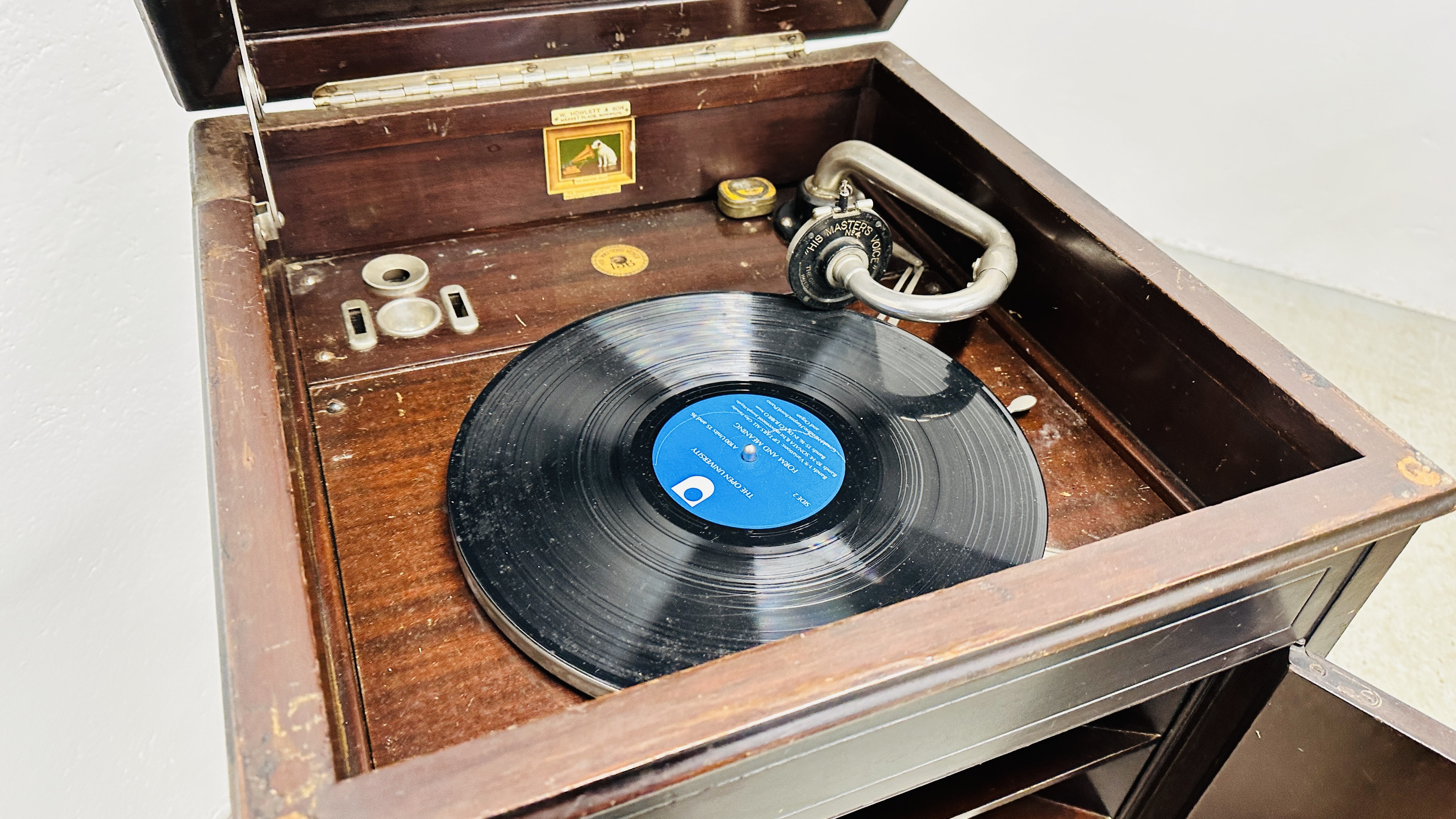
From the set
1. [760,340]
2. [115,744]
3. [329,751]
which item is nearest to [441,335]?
[760,340]

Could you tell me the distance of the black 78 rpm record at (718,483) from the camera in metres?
0.79

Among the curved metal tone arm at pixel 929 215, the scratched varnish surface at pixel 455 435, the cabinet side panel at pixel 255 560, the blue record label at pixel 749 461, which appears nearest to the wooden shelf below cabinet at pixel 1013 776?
the scratched varnish surface at pixel 455 435

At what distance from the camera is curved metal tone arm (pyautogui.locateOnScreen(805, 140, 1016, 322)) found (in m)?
1.01

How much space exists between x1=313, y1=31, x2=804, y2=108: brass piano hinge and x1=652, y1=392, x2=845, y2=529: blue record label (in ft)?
1.63

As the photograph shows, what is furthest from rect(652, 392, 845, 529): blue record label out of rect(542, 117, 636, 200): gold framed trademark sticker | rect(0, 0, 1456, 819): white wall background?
rect(0, 0, 1456, 819): white wall background

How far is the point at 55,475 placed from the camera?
113 cm

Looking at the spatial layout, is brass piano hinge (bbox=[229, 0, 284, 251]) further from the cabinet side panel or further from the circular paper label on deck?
the circular paper label on deck

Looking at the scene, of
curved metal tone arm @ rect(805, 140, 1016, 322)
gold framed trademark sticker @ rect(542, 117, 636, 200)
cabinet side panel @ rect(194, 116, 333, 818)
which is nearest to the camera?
cabinet side panel @ rect(194, 116, 333, 818)

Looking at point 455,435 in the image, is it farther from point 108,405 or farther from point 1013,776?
point 1013,776

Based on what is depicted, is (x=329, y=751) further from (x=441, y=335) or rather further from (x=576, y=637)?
(x=441, y=335)

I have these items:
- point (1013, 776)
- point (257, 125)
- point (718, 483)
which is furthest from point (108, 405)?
point (1013, 776)

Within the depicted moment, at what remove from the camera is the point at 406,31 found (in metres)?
1.16

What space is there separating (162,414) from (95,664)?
33cm

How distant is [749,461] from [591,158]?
0.55 metres
